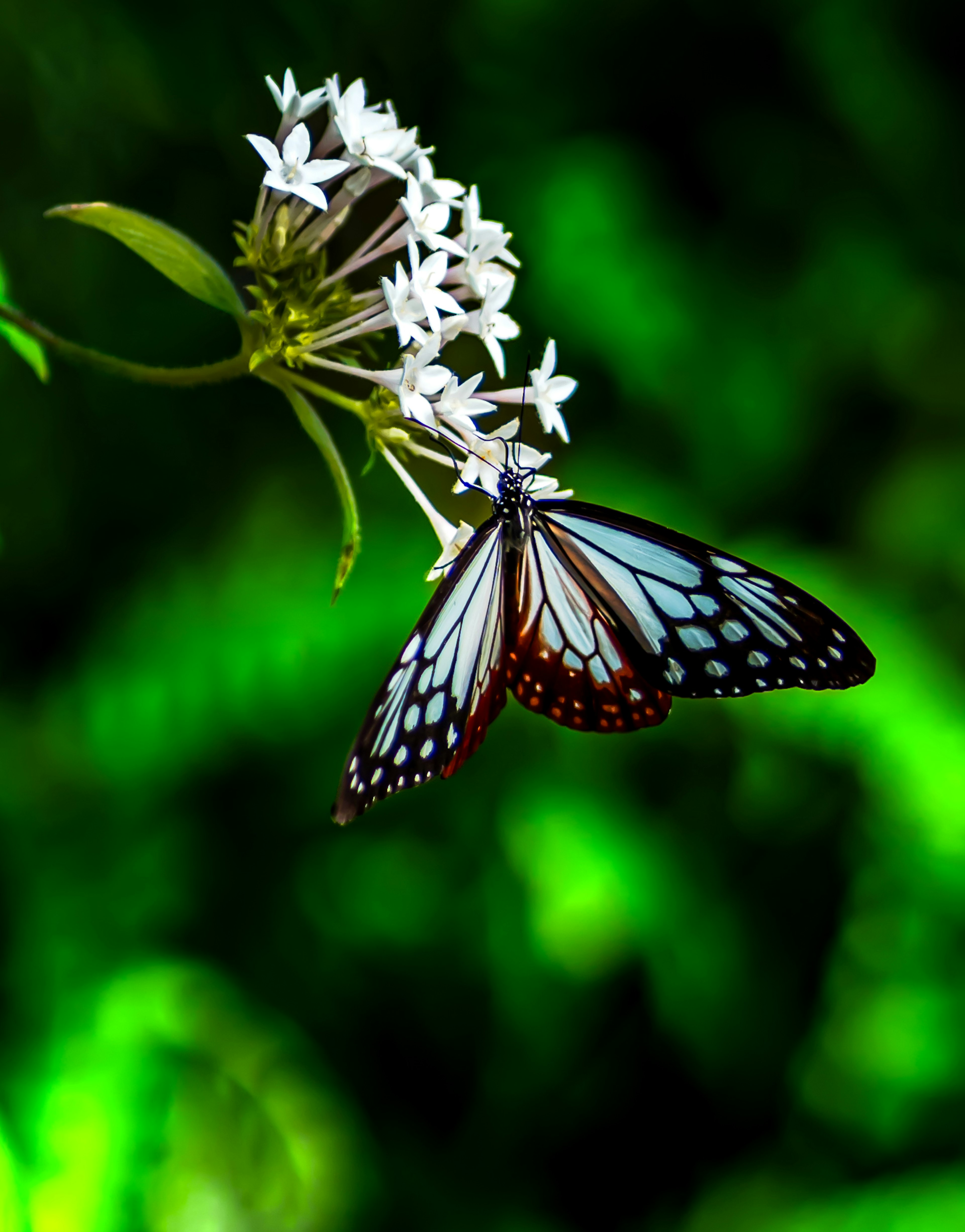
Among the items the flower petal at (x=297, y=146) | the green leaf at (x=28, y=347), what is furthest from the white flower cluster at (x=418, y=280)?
the green leaf at (x=28, y=347)

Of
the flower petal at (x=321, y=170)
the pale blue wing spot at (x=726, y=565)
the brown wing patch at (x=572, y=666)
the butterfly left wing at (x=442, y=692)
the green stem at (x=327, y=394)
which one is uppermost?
the flower petal at (x=321, y=170)

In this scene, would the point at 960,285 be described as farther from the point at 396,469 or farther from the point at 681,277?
the point at 396,469

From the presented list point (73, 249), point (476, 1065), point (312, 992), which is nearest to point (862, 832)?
point (476, 1065)

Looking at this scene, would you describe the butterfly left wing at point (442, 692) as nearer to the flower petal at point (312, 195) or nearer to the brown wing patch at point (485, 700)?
the brown wing patch at point (485, 700)

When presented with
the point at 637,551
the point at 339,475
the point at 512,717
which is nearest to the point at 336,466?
the point at 339,475

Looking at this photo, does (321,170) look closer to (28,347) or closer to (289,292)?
(289,292)

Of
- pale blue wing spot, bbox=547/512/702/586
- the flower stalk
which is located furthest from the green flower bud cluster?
pale blue wing spot, bbox=547/512/702/586

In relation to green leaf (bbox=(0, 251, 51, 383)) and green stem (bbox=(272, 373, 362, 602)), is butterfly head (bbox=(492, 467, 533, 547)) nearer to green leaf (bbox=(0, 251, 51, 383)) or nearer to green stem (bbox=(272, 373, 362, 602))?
green stem (bbox=(272, 373, 362, 602))
